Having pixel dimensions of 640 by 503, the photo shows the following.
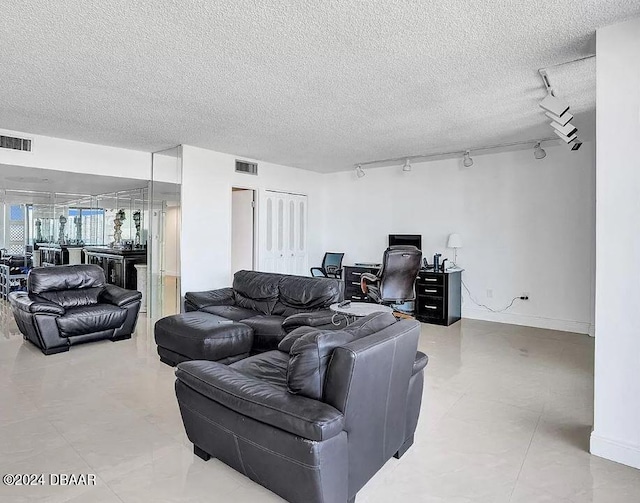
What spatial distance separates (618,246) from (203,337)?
128 inches

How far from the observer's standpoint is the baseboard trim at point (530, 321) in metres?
5.71

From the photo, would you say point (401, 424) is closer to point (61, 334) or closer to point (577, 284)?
point (61, 334)

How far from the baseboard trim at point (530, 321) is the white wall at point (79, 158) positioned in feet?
18.4

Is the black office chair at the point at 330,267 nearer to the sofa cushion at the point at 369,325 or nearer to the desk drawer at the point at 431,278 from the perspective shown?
the desk drawer at the point at 431,278

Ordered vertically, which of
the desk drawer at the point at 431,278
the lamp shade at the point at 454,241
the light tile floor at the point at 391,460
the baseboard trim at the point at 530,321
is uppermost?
the lamp shade at the point at 454,241

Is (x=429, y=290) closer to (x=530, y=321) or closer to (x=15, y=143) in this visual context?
(x=530, y=321)

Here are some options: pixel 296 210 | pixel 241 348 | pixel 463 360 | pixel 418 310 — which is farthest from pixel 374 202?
pixel 241 348

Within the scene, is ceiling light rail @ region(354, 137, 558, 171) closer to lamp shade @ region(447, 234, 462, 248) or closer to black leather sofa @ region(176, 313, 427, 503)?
lamp shade @ region(447, 234, 462, 248)

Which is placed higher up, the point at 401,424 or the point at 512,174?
the point at 512,174

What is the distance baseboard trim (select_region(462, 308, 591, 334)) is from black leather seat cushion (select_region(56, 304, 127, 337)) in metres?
5.16

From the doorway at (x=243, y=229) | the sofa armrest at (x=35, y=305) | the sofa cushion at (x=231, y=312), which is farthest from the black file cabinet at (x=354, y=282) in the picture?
the sofa armrest at (x=35, y=305)

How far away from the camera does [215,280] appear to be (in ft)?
20.5

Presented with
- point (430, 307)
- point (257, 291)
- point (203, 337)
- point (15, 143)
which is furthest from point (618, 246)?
point (15, 143)

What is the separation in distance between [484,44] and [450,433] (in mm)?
2600
